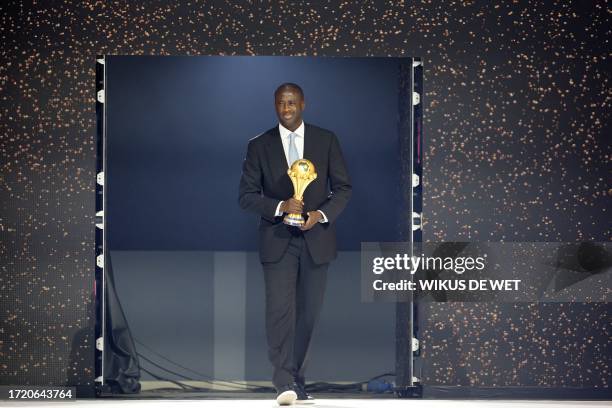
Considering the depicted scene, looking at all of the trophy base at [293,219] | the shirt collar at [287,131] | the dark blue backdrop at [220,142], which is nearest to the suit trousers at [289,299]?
the trophy base at [293,219]

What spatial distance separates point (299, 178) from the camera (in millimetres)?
5246

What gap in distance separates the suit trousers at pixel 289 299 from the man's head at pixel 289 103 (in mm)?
535

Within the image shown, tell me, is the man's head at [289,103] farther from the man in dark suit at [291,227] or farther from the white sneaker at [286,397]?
the white sneaker at [286,397]

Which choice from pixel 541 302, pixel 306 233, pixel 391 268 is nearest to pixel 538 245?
pixel 541 302

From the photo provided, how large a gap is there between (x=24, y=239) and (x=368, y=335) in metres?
1.79

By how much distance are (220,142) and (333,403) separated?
145cm

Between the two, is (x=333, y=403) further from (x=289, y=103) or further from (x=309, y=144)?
(x=289, y=103)

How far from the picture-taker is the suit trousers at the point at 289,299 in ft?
17.6

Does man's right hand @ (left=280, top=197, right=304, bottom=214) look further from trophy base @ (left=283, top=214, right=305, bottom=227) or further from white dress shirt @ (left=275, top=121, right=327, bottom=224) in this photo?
white dress shirt @ (left=275, top=121, right=327, bottom=224)

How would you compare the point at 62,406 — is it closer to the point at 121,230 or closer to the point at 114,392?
the point at 114,392

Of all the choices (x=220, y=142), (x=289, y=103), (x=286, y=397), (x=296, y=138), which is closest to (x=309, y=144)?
(x=296, y=138)

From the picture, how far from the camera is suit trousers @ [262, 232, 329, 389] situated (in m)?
5.36

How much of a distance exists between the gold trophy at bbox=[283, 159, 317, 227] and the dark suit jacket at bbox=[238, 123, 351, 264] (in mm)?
118

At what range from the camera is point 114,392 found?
18.7ft
